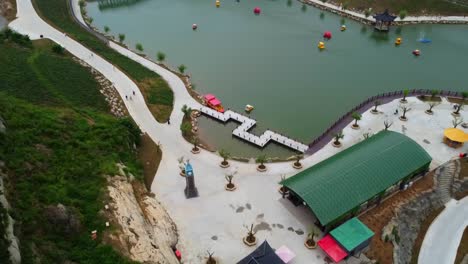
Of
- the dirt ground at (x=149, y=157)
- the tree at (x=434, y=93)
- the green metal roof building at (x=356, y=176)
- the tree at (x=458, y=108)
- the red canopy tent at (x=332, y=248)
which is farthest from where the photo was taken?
the tree at (x=434, y=93)

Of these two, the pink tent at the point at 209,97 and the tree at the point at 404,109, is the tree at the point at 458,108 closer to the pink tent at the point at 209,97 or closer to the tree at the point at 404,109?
the tree at the point at 404,109

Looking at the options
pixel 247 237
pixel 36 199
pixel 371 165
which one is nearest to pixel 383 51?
pixel 371 165

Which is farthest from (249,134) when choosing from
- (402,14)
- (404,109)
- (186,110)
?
(402,14)

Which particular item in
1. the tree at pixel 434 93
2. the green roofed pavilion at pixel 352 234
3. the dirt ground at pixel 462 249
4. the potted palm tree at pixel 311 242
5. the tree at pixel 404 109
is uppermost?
the tree at pixel 434 93

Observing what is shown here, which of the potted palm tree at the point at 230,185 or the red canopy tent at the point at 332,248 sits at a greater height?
the potted palm tree at the point at 230,185

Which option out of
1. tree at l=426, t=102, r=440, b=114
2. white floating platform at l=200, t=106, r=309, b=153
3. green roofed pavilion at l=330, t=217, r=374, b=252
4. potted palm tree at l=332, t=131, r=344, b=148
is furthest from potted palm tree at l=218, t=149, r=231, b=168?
tree at l=426, t=102, r=440, b=114

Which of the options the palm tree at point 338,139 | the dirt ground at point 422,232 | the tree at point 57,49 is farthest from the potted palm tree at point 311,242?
the tree at point 57,49

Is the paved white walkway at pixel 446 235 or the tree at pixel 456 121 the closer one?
the paved white walkway at pixel 446 235
